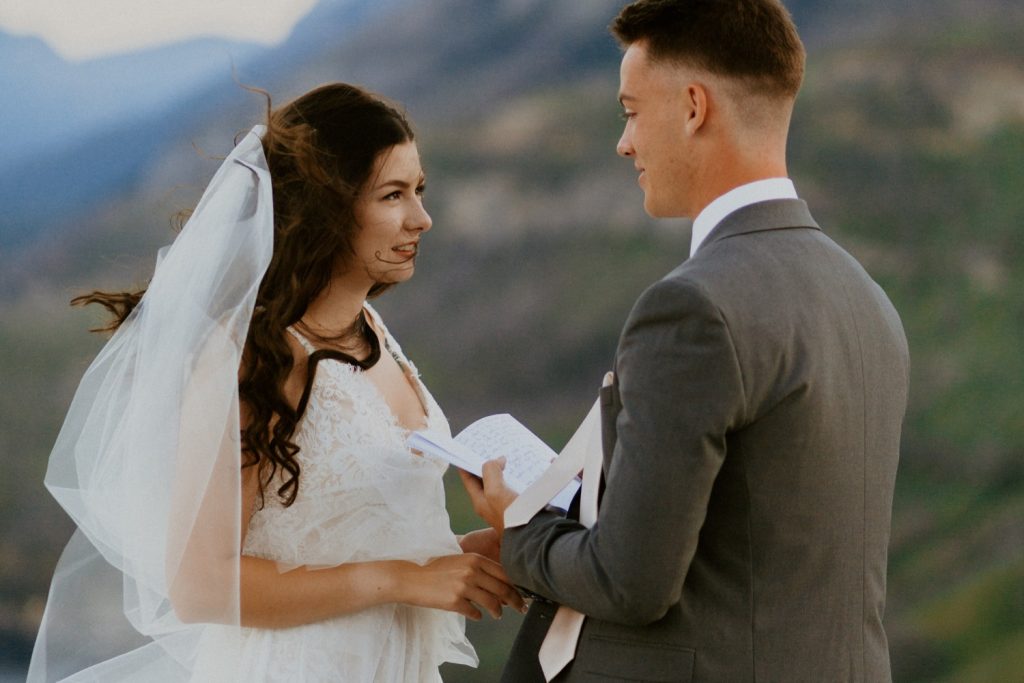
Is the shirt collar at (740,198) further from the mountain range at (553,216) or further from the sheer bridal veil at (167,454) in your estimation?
the mountain range at (553,216)

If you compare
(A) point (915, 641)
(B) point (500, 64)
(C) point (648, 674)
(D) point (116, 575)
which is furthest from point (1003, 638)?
(D) point (116, 575)

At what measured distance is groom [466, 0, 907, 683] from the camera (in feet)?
4.63

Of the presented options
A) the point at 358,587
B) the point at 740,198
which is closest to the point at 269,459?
the point at 358,587

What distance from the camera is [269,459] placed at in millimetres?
1816

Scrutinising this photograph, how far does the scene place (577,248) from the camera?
4098 mm

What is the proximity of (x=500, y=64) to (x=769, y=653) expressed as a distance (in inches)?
119

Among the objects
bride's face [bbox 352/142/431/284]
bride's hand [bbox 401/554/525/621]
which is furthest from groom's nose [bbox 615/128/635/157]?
bride's hand [bbox 401/554/525/621]

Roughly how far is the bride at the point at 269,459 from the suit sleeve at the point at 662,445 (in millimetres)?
469

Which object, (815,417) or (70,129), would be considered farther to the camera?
(70,129)

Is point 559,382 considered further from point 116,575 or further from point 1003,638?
point 116,575

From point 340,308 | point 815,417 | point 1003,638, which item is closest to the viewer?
point 815,417

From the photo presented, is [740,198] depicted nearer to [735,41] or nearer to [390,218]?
[735,41]

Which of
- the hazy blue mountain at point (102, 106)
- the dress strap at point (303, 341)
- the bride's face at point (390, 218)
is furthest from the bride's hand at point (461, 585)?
the hazy blue mountain at point (102, 106)

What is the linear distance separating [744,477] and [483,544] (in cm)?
71
